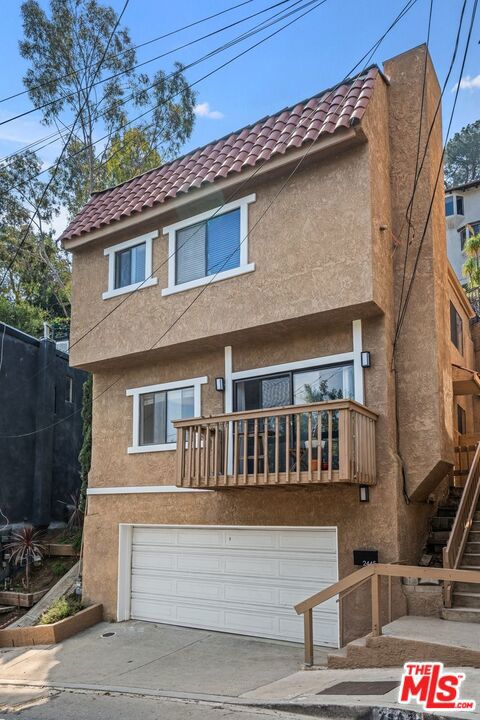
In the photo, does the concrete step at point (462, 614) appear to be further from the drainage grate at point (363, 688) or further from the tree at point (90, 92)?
the tree at point (90, 92)

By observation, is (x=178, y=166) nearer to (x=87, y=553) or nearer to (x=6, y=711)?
(x=87, y=553)

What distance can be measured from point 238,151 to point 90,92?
15.5m

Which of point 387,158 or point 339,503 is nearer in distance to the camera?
point 339,503

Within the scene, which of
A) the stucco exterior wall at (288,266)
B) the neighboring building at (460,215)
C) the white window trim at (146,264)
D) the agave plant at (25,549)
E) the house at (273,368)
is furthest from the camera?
the neighboring building at (460,215)

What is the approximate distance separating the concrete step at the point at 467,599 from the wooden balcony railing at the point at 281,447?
2.01m

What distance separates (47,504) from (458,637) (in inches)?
515

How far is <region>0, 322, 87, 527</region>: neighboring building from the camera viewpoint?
17359 millimetres

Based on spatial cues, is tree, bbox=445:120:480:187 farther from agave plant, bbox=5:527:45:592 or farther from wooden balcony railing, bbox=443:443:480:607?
agave plant, bbox=5:527:45:592

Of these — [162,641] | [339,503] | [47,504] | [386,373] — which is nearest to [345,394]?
[386,373]

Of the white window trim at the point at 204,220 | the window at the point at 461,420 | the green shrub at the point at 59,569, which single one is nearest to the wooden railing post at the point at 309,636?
the white window trim at the point at 204,220

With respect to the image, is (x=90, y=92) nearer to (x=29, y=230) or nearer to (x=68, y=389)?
(x=29, y=230)

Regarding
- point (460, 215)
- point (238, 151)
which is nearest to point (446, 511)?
point (238, 151)

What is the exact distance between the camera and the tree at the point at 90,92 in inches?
983

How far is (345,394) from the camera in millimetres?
10945
